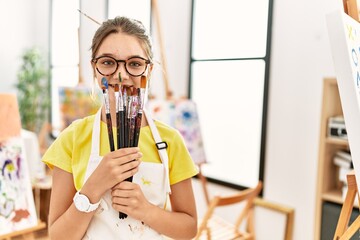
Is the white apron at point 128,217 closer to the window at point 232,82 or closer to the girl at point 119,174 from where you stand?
the girl at point 119,174

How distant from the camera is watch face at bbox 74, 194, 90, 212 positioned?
2.97ft

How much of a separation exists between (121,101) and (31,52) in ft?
15.7

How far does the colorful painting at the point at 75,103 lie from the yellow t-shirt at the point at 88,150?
2.85 meters

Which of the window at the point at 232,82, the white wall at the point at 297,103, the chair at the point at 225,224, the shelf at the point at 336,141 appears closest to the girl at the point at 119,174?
the chair at the point at 225,224

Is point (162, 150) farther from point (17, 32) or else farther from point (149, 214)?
point (17, 32)

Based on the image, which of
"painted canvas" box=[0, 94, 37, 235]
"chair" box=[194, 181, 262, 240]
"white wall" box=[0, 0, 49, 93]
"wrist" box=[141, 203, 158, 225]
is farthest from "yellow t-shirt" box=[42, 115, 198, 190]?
"white wall" box=[0, 0, 49, 93]

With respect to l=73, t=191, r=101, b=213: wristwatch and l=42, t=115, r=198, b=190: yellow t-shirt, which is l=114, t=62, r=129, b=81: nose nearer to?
l=42, t=115, r=198, b=190: yellow t-shirt

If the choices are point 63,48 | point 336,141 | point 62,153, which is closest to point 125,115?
point 62,153

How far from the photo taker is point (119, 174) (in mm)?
894

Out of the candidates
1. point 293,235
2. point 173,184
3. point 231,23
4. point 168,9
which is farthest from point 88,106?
point 173,184

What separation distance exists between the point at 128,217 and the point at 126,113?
282mm

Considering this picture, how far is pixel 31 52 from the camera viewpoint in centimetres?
521

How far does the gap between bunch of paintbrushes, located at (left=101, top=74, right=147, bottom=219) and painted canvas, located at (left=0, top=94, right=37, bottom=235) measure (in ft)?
3.47

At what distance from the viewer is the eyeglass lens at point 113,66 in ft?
3.17
